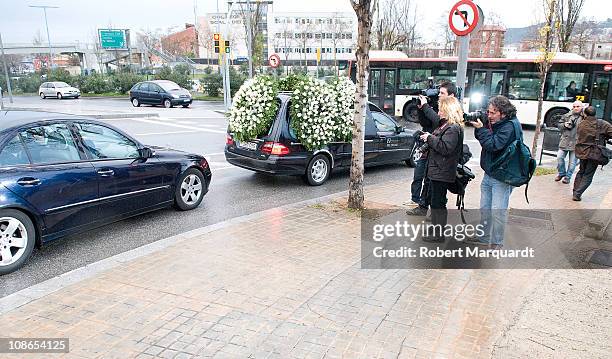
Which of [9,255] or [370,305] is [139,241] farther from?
[370,305]

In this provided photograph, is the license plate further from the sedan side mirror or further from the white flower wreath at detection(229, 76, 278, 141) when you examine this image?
the sedan side mirror

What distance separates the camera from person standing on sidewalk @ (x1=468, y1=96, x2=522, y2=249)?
4.85 meters

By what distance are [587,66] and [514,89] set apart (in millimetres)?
2557

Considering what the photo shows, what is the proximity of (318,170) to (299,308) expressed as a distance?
5.13 meters

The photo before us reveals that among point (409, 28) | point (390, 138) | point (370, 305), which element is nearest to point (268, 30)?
point (409, 28)

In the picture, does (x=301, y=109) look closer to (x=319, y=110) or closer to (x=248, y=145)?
(x=319, y=110)

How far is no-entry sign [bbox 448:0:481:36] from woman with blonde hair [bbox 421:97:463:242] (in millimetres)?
2235

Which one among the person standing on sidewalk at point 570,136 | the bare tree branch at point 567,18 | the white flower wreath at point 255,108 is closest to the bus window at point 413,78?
the bare tree branch at point 567,18

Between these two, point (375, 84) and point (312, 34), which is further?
point (312, 34)

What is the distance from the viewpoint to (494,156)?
502 cm

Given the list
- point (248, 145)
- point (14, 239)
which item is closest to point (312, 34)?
point (248, 145)

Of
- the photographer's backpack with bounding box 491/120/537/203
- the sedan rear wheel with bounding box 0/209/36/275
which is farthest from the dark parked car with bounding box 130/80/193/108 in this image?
the photographer's backpack with bounding box 491/120/537/203

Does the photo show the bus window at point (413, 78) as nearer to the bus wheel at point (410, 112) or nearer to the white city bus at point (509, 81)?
the white city bus at point (509, 81)

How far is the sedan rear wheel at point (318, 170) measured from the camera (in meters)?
8.83
